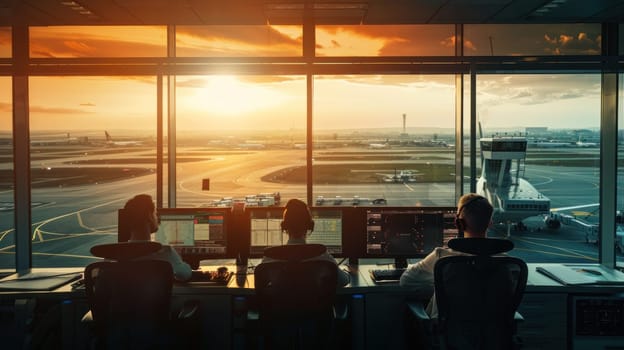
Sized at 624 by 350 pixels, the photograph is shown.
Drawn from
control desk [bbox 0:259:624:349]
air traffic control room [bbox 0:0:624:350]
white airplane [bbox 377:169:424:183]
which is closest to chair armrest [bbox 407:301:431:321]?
air traffic control room [bbox 0:0:624:350]

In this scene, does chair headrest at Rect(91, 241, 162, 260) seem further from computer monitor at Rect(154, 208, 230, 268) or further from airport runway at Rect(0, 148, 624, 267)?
airport runway at Rect(0, 148, 624, 267)

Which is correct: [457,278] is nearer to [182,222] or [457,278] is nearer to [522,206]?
[182,222]

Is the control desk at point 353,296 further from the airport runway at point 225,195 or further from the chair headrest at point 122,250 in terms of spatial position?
the airport runway at point 225,195

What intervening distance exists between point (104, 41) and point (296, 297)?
10.3 feet

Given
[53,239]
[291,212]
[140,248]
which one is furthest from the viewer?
[53,239]

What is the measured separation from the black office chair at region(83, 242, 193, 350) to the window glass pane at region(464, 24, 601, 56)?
3136mm

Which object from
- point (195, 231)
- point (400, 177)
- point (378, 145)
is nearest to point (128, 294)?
point (195, 231)

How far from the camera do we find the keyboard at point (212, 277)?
9.29ft

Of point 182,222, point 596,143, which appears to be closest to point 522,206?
point 596,143

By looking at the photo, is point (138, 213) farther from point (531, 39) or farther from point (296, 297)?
point (531, 39)

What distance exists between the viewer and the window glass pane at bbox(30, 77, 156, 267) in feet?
13.3

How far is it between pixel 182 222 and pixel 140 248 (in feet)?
3.78

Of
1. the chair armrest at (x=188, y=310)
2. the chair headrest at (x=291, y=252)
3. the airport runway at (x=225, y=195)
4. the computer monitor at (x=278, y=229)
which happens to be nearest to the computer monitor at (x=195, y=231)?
the computer monitor at (x=278, y=229)

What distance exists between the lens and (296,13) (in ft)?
11.5
